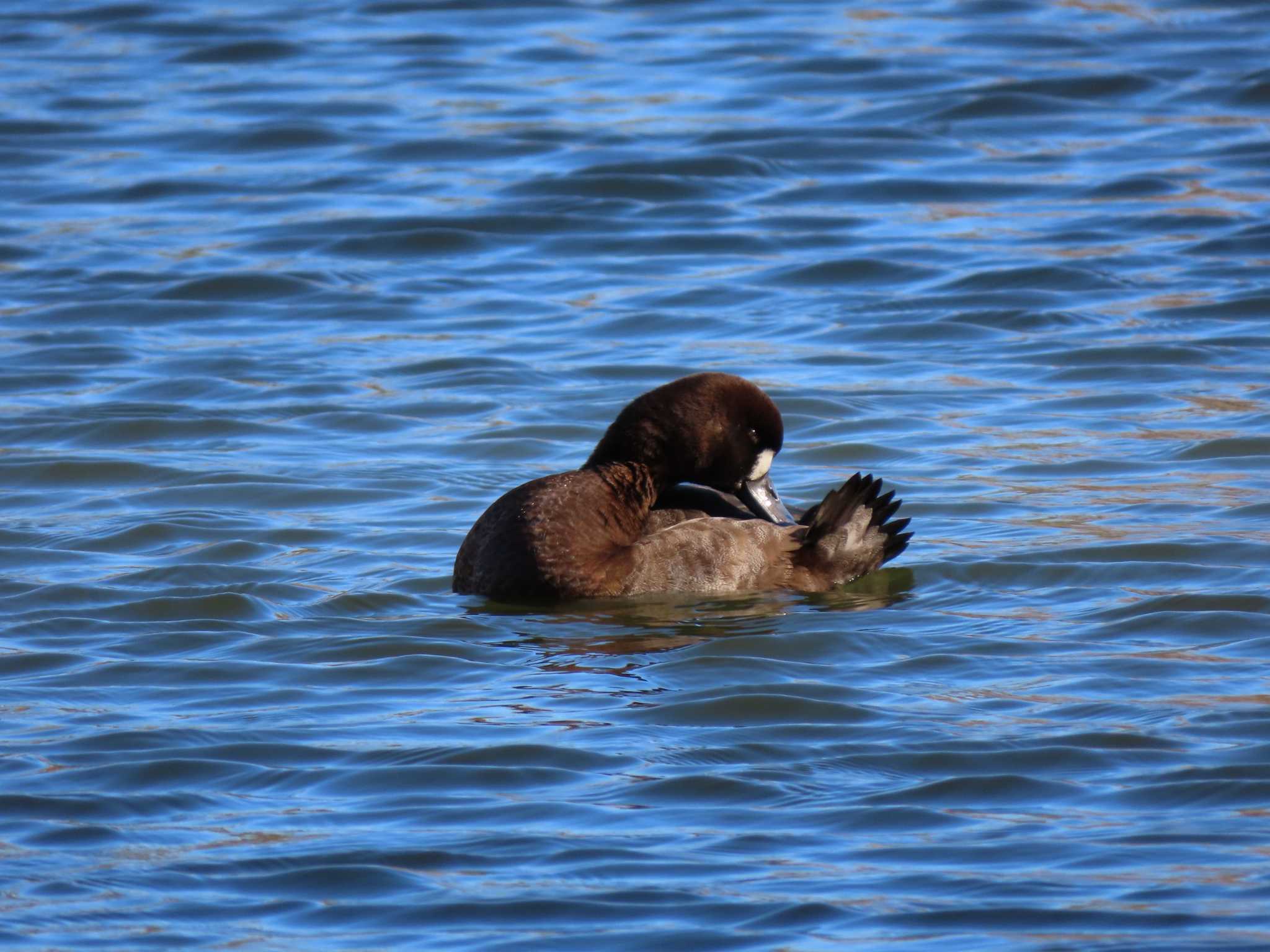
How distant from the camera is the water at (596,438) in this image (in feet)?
17.3

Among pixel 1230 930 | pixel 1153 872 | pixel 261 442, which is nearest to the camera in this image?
pixel 1230 930

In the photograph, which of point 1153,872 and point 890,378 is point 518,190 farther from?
point 1153,872

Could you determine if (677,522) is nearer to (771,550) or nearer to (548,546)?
(771,550)

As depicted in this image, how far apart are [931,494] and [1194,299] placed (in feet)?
11.7

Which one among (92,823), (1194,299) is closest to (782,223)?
(1194,299)

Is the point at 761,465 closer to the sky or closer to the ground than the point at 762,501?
closer to the sky

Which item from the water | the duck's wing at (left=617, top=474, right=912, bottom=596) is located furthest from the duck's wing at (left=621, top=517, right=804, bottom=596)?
the water

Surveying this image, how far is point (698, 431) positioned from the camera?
8.16m

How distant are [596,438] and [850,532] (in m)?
2.58

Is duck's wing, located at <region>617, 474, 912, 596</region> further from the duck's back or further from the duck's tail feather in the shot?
the duck's back

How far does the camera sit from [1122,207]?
1402cm

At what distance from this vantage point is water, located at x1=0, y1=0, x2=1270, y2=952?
5.27 metres

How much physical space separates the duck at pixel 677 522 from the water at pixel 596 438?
7.4 inches

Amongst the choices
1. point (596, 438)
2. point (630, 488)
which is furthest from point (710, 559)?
point (596, 438)
